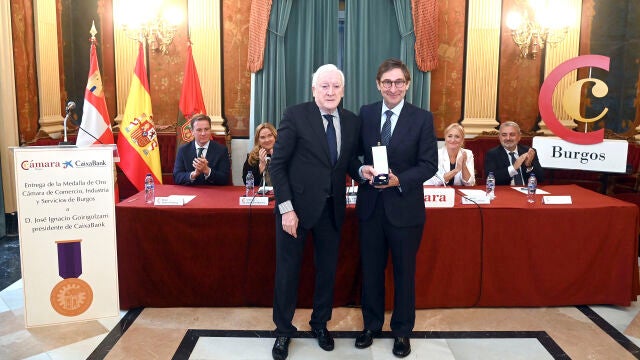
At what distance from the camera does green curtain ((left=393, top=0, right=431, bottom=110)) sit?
6.44 m

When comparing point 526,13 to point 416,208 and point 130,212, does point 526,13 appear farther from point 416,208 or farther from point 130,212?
point 130,212

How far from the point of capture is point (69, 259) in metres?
3.15

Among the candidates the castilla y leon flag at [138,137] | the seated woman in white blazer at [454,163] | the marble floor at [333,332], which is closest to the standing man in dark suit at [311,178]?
the marble floor at [333,332]

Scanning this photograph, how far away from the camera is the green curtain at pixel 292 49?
6453 mm

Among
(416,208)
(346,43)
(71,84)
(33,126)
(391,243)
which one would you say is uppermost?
(346,43)

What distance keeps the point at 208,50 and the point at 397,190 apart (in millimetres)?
4493

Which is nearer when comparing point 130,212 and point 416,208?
point 416,208

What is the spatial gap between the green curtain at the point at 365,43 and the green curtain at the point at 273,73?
2.51 feet

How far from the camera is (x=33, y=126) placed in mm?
5816

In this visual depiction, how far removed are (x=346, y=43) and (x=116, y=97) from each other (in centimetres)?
293

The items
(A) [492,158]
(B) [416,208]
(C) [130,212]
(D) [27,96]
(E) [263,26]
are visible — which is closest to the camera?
(B) [416,208]

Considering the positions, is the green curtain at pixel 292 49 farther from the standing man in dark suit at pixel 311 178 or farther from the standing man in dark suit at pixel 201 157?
the standing man in dark suit at pixel 311 178

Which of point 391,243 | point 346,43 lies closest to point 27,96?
point 346,43

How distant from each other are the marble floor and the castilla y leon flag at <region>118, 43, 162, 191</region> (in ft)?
6.05
